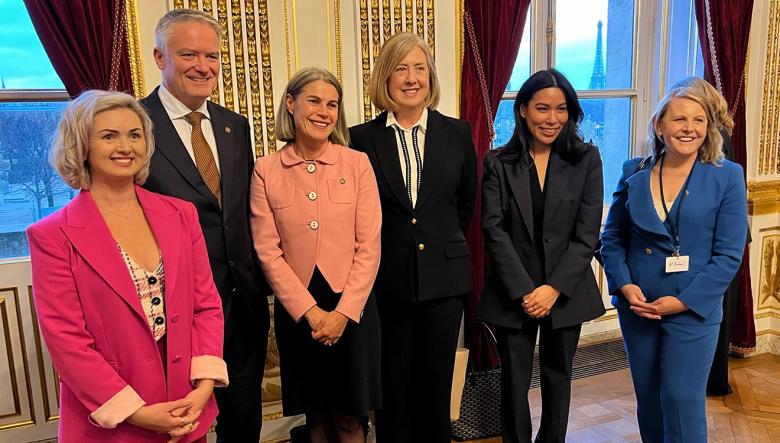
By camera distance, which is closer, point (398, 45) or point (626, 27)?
point (398, 45)

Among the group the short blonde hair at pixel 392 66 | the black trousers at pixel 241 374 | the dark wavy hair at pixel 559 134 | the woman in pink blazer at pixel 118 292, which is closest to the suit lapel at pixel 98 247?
the woman in pink blazer at pixel 118 292

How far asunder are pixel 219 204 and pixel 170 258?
32cm

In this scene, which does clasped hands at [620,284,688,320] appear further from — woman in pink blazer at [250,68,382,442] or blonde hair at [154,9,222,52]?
blonde hair at [154,9,222,52]

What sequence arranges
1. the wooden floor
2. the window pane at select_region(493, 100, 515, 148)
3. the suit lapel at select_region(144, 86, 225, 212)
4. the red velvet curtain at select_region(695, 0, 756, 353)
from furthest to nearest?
the window pane at select_region(493, 100, 515, 148) → the red velvet curtain at select_region(695, 0, 756, 353) → the wooden floor → the suit lapel at select_region(144, 86, 225, 212)

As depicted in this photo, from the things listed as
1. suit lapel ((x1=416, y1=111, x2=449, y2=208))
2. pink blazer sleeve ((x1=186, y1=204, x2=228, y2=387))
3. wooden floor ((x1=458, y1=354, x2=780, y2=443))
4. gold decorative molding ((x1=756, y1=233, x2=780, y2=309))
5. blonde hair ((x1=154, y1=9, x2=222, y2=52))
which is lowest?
wooden floor ((x1=458, y1=354, x2=780, y2=443))

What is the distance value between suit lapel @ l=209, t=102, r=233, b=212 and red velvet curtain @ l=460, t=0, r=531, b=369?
4.85 ft

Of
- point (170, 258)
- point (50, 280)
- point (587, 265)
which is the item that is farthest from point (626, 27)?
point (50, 280)

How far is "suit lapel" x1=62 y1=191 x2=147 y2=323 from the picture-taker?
137 cm

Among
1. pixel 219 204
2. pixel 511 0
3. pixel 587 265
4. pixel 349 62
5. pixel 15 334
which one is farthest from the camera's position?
pixel 511 0

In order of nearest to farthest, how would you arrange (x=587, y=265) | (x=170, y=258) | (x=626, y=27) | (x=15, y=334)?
(x=170, y=258) → (x=587, y=265) → (x=15, y=334) → (x=626, y=27)

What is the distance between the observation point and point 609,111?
3.83 meters

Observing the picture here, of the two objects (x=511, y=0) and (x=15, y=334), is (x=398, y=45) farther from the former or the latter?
(x=15, y=334)

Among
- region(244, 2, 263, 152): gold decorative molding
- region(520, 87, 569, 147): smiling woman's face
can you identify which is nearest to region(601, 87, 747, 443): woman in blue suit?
region(520, 87, 569, 147): smiling woman's face

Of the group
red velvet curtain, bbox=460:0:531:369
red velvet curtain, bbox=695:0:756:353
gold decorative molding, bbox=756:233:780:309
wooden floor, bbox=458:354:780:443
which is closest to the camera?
wooden floor, bbox=458:354:780:443
